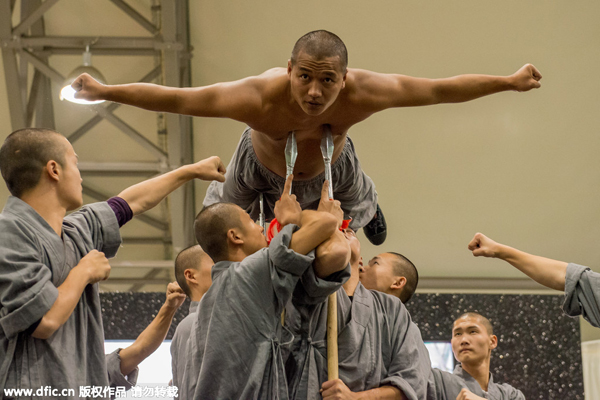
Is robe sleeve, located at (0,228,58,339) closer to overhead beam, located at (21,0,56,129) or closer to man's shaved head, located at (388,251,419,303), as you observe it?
man's shaved head, located at (388,251,419,303)

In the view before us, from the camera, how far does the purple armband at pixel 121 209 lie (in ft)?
6.10

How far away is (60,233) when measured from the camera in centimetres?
166

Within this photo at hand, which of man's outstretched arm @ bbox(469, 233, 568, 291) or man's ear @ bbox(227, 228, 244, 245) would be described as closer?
man's ear @ bbox(227, 228, 244, 245)

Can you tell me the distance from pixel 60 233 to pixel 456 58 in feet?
12.1

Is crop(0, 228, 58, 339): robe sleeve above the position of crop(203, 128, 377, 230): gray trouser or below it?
below

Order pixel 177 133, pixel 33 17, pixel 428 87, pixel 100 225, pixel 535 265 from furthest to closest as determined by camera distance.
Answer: pixel 177 133 < pixel 33 17 < pixel 535 265 < pixel 428 87 < pixel 100 225

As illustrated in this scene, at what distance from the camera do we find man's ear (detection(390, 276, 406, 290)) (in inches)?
97.2

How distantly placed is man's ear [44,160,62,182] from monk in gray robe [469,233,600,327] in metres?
1.44

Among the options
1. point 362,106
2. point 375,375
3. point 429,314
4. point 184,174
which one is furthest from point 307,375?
point 429,314

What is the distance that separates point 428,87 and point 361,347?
87 centimetres

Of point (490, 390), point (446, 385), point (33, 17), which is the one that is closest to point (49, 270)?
point (446, 385)

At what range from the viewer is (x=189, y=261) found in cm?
254

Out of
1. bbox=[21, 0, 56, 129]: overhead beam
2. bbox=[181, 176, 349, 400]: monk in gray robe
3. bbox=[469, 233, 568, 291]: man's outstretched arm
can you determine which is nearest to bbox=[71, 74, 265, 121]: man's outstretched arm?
bbox=[181, 176, 349, 400]: monk in gray robe

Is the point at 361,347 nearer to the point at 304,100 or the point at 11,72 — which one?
the point at 304,100
